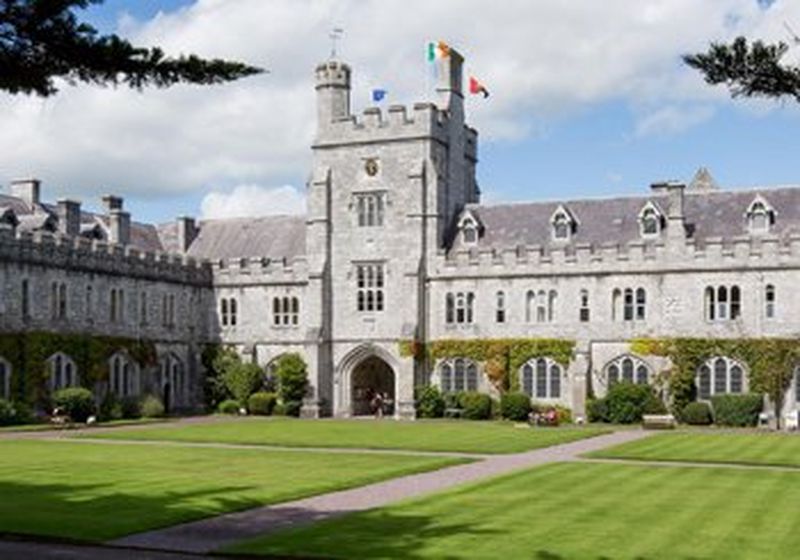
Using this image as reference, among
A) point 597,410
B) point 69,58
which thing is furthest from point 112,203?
point 69,58

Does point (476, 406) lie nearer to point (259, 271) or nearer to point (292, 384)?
point (292, 384)

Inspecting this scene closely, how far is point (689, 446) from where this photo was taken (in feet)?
112

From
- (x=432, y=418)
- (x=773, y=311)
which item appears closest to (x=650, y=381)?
(x=773, y=311)

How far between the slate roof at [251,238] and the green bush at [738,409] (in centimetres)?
2277

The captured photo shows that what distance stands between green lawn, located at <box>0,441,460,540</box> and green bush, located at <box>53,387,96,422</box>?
14068 mm

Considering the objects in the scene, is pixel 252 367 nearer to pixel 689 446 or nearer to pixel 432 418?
pixel 432 418

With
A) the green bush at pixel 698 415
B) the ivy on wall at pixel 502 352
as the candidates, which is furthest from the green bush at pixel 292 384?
the green bush at pixel 698 415

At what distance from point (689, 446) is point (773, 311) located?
657 inches

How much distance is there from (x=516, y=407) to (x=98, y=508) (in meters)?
33.6

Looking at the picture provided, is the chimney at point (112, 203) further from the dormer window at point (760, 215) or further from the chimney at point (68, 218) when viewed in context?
the dormer window at point (760, 215)

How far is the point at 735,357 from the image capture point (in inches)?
1943

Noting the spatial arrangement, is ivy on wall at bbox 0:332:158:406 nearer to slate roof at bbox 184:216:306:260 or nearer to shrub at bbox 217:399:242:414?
shrub at bbox 217:399:242:414

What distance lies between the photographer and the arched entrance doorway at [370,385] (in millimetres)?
57250

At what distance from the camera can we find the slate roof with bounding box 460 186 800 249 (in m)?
51.1
